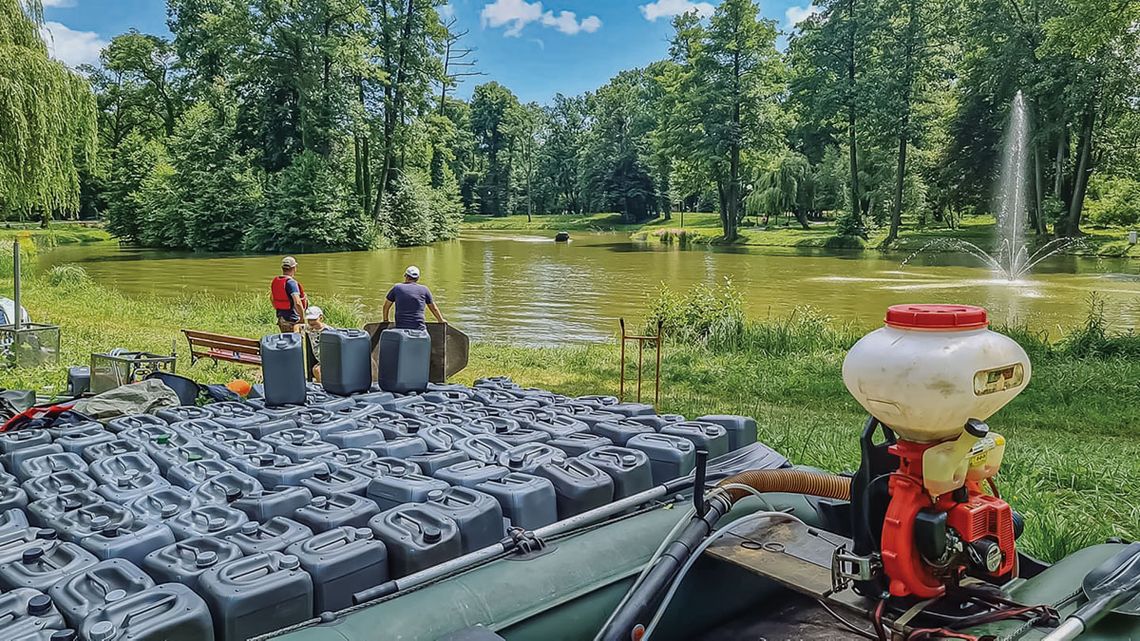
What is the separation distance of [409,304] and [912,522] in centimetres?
677

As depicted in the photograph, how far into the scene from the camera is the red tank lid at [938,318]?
2.49m

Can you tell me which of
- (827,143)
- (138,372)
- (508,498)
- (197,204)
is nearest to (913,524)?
(508,498)

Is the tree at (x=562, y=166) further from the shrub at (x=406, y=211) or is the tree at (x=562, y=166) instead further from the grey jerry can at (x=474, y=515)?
the grey jerry can at (x=474, y=515)

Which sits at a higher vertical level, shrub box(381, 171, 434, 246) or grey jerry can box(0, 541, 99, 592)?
shrub box(381, 171, 434, 246)

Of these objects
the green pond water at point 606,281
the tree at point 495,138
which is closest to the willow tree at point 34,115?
the green pond water at point 606,281

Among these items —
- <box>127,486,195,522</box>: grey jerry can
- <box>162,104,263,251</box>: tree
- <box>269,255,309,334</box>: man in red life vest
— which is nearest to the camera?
<box>127,486,195,522</box>: grey jerry can

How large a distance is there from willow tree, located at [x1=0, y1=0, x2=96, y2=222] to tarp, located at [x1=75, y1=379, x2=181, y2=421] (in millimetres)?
8855

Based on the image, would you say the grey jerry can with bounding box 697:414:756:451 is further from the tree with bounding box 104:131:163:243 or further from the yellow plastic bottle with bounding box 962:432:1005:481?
the tree with bounding box 104:131:163:243

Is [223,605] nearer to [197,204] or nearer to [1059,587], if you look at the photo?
[1059,587]

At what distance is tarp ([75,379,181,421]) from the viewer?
5.30 meters

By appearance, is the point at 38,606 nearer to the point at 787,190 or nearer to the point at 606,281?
the point at 606,281

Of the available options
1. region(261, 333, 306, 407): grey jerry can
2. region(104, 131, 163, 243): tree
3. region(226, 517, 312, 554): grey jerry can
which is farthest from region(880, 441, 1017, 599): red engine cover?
region(104, 131, 163, 243): tree

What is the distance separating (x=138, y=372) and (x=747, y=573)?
5653mm

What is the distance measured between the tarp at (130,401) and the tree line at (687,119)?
31884mm
